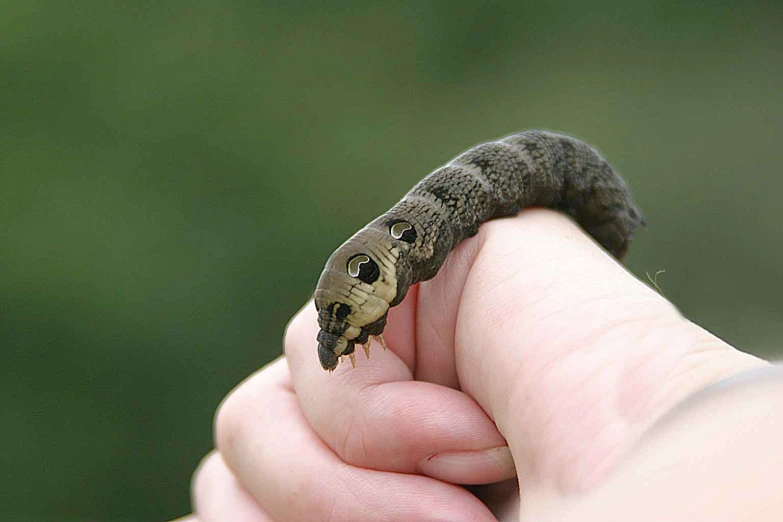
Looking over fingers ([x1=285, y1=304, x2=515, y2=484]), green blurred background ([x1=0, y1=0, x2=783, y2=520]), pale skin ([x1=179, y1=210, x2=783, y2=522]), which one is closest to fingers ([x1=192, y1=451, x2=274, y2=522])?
pale skin ([x1=179, y1=210, x2=783, y2=522])

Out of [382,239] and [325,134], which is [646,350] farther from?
[325,134]

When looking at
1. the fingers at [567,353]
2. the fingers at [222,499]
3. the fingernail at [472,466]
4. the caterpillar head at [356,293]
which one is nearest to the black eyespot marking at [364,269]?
the caterpillar head at [356,293]

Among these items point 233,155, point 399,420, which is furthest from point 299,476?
point 233,155

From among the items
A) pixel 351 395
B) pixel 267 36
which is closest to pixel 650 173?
pixel 267 36

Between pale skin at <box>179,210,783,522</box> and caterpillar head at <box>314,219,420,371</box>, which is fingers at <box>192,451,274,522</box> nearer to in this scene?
pale skin at <box>179,210,783,522</box>

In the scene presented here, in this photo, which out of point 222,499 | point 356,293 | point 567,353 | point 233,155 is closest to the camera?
point 567,353

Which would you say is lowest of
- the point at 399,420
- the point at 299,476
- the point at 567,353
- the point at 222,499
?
the point at 222,499

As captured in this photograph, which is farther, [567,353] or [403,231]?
[403,231]

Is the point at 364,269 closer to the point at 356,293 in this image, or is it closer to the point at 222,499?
the point at 356,293
